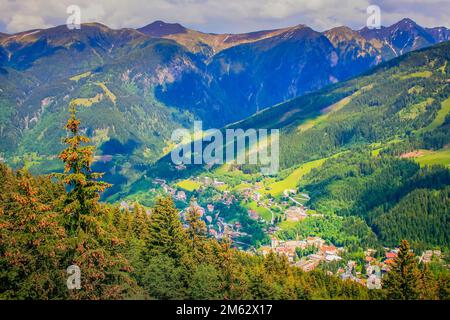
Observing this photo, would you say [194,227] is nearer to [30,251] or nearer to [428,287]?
[30,251]

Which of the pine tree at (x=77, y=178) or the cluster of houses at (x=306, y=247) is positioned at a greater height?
→ the pine tree at (x=77, y=178)

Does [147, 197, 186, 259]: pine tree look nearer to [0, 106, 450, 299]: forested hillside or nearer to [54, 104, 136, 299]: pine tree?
[0, 106, 450, 299]: forested hillside

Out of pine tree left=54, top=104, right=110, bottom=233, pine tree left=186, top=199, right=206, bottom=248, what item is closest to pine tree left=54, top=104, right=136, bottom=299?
pine tree left=54, top=104, right=110, bottom=233

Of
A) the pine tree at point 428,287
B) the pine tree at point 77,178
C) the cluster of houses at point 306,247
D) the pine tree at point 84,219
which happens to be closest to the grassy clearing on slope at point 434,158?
the cluster of houses at point 306,247

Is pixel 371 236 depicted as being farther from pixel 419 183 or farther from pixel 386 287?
pixel 386 287

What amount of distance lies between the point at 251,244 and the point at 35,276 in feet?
364

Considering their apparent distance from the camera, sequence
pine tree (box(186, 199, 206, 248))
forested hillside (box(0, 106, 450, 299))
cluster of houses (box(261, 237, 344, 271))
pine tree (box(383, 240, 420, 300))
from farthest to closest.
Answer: cluster of houses (box(261, 237, 344, 271))
pine tree (box(383, 240, 420, 300))
pine tree (box(186, 199, 206, 248))
forested hillside (box(0, 106, 450, 299))

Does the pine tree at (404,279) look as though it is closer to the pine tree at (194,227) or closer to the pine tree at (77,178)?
the pine tree at (194,227)

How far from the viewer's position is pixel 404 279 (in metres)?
54.3

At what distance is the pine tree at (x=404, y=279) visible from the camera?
54.0 meters

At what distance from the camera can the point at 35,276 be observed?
3038cm

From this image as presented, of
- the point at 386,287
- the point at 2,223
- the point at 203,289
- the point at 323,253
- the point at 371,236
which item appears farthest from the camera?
the point at 371,236

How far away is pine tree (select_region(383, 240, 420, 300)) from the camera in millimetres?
53969

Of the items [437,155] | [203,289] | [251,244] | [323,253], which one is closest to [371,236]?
[323,253]
